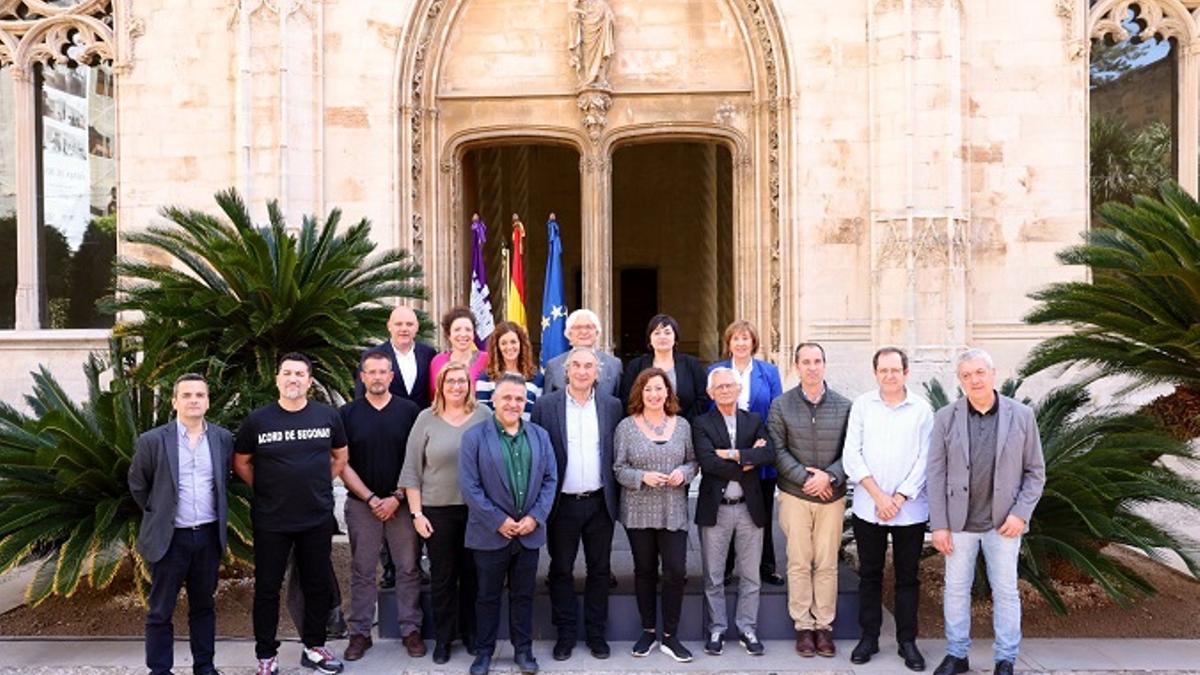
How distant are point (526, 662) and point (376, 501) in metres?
1.28

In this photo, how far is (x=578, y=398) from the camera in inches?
226

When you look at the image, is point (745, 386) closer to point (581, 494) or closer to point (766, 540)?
point (766, 540)

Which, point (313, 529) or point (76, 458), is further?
point (76, 458)

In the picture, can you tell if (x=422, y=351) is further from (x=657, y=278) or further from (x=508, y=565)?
(x=657, y=278)

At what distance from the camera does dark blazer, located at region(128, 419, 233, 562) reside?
506 cm

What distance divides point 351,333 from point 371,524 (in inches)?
63.3

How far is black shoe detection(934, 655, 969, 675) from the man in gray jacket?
63 cm

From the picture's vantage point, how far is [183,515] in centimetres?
517

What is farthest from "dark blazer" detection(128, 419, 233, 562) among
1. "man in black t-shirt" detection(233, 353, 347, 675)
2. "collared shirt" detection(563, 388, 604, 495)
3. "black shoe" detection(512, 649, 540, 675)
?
"collared shirt" detection(563, 388, 604, 495)

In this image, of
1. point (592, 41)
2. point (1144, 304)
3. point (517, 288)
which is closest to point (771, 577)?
point (1144, 304)

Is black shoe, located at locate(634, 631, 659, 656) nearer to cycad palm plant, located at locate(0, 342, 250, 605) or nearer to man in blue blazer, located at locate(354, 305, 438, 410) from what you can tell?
man in blue blazer, located at locate(354, 305, 438, 410)

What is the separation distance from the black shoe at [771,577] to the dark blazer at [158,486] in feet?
11.1

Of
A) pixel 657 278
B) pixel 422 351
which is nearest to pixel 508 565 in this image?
pixel 422 351

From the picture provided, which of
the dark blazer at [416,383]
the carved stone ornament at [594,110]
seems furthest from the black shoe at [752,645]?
the carved stone ornament at [594,110]
